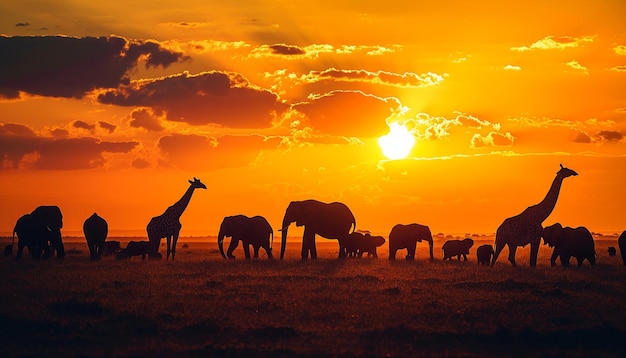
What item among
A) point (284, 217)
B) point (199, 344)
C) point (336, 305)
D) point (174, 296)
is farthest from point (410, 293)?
point (284, 217)

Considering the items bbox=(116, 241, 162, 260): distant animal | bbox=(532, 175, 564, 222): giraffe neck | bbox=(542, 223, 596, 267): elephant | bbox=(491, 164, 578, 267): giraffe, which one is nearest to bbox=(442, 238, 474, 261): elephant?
bbox=(491, 164, 578, 267): giraffe

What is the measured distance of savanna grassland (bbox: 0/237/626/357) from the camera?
19.9 meters

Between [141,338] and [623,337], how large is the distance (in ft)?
37.1

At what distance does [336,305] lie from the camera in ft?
83.4

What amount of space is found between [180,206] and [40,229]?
23.3 feet

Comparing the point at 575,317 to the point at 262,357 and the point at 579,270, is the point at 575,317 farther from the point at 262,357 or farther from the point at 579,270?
the point at 579,270

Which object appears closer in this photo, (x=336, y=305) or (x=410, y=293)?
(x=336, y=305)

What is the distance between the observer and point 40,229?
4294 cm

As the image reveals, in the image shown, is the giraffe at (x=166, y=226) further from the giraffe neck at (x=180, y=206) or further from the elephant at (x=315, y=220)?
the elephant at (x=315, y=220)

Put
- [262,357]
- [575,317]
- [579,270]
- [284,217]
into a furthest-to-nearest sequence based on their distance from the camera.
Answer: [284,217], [579,270], [575,317], [262,357]

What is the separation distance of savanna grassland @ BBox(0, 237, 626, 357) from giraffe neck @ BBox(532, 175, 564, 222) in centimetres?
545

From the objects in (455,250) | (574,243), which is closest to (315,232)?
(455,250)

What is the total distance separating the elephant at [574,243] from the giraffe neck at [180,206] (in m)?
18.6

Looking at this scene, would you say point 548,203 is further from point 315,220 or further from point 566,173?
point 315,220
